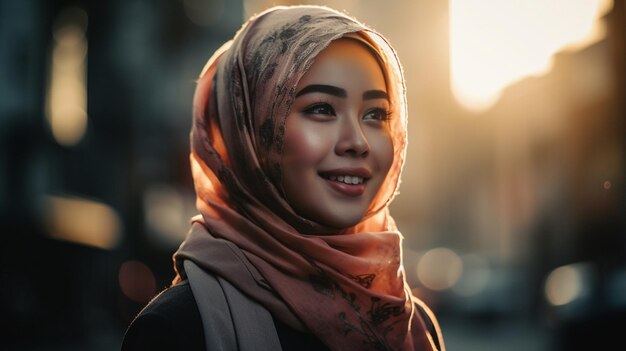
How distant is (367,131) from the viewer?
2.58 m

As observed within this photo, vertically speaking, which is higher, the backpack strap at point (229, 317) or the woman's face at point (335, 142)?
the woman's face at point (335, 142)

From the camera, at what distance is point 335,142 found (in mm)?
2467

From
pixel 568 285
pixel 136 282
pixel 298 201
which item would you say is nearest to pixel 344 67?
pixel 298 201

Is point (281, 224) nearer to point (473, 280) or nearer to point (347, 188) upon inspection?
point (347, 188)

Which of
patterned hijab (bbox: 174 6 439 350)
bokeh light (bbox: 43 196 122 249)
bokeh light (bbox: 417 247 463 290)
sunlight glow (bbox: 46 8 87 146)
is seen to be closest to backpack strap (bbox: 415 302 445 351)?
patterned hijab (bbox: 174 6 439 350)

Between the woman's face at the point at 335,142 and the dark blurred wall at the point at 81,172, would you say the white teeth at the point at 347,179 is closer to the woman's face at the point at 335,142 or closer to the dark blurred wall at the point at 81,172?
the woman's face at the point at 335,142

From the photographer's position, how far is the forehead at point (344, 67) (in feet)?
8.24

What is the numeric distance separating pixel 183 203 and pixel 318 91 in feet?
72.2

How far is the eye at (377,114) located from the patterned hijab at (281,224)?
69mm

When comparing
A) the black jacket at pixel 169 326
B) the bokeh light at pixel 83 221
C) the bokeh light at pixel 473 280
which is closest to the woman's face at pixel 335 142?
the black jacket at pixel 169 326

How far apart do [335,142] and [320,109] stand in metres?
0.13

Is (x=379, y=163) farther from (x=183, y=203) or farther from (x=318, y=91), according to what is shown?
(x=183, y=203)

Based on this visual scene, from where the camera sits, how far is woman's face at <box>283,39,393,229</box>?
2.44 m

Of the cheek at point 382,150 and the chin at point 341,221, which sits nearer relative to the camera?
the chin at point 341,221
